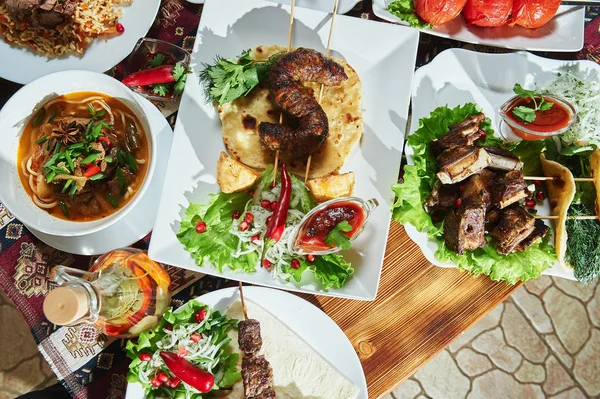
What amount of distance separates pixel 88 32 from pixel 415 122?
7.44 ft

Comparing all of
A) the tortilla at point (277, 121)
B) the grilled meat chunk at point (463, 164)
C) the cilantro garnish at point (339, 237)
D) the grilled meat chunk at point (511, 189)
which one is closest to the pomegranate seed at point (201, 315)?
the cilantro garnish at point (339, 237)

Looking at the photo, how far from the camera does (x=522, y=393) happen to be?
5203 millimetres

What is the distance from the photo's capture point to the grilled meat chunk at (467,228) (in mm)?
3203

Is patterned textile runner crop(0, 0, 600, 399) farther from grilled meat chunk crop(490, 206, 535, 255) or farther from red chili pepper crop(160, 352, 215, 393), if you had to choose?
grilled meat chunk crop(490, 206, 535, 255)

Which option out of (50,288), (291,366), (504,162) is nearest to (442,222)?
(504,162)

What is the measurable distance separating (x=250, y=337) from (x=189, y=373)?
0.42 m

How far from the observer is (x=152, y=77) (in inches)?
137

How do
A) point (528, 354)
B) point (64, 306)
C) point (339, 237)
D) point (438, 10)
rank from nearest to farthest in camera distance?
point (64, 306) < point (339, 237) < point (438, 10) < point (528, 354)

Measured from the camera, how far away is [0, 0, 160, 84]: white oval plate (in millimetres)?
3480

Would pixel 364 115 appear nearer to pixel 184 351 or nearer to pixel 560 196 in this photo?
pixel 560 196

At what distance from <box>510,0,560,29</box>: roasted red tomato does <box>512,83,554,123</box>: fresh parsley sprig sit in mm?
498

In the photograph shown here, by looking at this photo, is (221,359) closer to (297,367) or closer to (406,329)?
(297,367)

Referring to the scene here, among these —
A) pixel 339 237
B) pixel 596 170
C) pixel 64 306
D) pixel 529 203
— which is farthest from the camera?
pixel 529 203

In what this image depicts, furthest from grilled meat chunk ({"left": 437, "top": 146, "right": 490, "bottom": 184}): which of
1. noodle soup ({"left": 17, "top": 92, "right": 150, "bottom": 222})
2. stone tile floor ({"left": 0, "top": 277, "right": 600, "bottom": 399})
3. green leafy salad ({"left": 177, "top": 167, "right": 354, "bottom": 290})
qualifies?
stone tile floor ({"left": 0, "top": 277, "right": 600, "bottom": 399})
